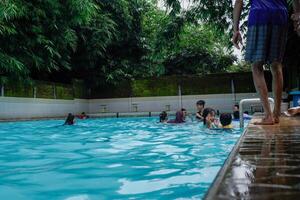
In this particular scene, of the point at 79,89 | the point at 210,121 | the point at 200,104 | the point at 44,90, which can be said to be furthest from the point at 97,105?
the point at 210,121

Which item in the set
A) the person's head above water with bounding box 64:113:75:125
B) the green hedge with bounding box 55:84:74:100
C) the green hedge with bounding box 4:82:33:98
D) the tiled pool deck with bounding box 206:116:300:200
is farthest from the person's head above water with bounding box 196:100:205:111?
the green hedge with bounding box 55:84:74:100

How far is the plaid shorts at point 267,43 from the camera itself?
13.6ft

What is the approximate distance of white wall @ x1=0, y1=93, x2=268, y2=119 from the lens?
17.7 metres

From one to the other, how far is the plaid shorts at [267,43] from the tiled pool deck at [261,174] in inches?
72.1

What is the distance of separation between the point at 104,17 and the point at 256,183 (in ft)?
67.7

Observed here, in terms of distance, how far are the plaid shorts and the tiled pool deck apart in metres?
1.83

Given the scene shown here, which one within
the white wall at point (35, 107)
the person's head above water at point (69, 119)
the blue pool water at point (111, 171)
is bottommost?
the blue pool water at point (111, 171)

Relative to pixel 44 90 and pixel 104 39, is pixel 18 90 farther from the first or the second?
pixel 104 39

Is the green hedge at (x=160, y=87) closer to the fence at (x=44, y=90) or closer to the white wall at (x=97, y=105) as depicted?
the fence at (x=44, y=90)

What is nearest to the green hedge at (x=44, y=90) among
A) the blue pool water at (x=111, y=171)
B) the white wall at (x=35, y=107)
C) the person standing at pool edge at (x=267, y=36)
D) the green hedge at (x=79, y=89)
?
the white wall at (x=35, y=107)

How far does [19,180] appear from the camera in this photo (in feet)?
13.5

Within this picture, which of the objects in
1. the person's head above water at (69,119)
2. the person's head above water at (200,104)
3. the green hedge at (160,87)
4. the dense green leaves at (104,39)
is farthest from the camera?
the green hedge at (160,87)

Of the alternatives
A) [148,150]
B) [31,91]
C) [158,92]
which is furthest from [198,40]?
[148,150]

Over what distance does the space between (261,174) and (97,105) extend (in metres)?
23.1
